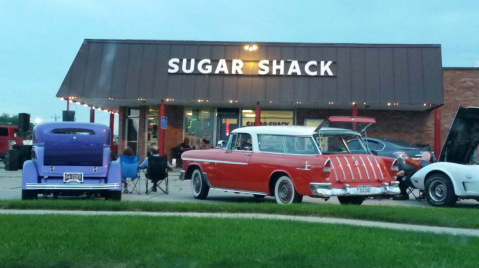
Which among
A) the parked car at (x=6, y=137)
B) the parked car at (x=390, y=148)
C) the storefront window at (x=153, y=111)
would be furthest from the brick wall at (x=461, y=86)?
the parked car at (x=6, y=137)

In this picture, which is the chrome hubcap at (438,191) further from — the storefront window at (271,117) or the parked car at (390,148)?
the storefront window at (271,117)

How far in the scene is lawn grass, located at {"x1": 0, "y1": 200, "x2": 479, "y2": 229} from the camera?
10.6 m

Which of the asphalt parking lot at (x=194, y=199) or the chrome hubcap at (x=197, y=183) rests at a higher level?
the chrome hubcap at (x=197, y=183)

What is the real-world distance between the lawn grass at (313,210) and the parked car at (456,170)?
156cm

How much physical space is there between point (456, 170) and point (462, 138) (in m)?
0.86

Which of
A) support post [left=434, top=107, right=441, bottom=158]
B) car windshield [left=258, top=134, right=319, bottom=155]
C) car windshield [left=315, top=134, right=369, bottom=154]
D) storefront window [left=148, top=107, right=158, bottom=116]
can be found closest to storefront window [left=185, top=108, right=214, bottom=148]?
storefront window [left=148, top=107, right=158, bottom=116]

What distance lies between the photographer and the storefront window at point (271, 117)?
29.9 metres

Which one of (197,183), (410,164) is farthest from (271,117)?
(197,183)

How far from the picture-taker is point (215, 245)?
25.1 ft

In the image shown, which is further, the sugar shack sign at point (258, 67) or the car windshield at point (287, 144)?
the sugar shack sign at point (258, 67)

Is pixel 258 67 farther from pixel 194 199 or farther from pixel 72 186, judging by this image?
pixel 72 186

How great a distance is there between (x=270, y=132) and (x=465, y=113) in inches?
163

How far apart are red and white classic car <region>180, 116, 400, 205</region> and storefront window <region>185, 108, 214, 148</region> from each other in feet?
49.2

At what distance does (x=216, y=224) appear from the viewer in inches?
368
